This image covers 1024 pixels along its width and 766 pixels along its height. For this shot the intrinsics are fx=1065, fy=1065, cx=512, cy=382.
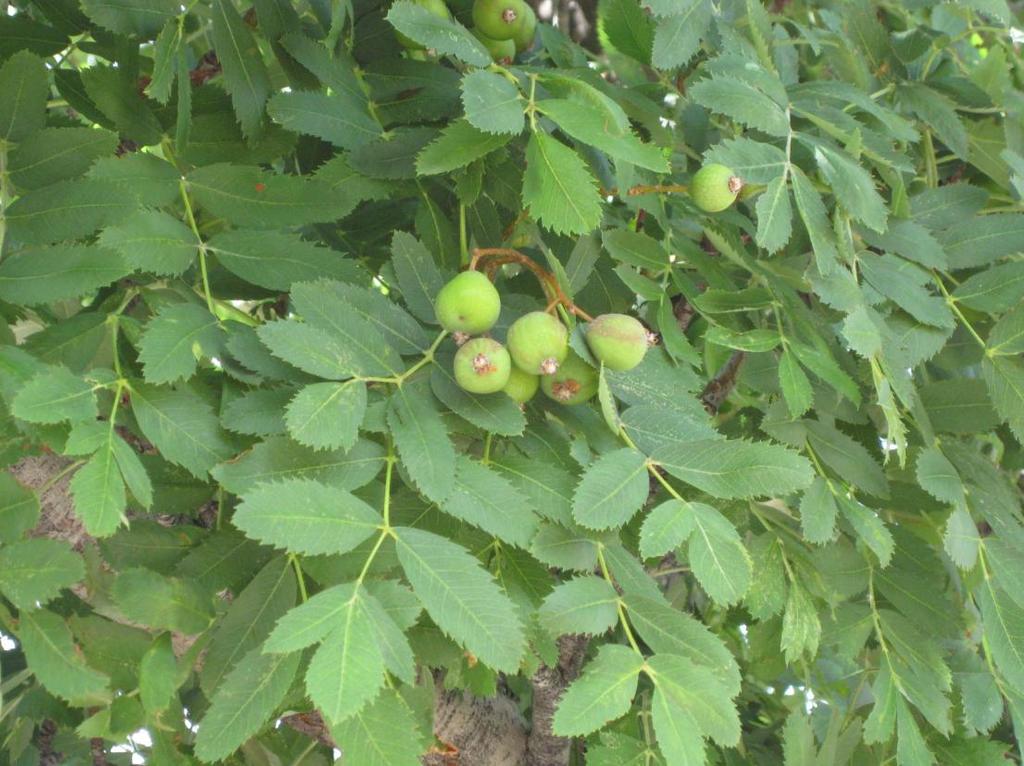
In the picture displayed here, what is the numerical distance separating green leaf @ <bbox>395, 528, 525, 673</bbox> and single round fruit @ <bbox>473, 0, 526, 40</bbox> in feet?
2.38

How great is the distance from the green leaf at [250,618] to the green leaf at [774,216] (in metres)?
0.64

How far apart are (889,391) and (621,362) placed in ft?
1.16

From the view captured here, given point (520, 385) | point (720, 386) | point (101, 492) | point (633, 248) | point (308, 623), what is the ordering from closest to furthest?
point (308, 623) → point (101, 492) → point (520, 385) → point (633, 248) → point (720, 386)

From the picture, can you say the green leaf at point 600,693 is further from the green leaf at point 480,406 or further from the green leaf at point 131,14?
the green leaf at point 131,14

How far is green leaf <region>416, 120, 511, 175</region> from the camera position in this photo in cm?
113

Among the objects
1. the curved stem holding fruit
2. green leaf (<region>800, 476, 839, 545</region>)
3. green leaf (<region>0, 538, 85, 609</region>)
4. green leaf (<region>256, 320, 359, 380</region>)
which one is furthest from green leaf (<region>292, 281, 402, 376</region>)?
green leaf (<region>800, 476, 839, 545</region>)

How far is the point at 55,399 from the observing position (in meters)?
1.02

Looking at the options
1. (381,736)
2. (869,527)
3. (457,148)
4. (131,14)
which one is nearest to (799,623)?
(869,527)

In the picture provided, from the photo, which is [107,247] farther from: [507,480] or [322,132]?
[507,480]

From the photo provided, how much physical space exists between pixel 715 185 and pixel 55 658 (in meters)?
0.87

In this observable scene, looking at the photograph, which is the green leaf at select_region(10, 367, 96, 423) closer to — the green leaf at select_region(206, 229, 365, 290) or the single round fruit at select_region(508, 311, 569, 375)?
the green leaf at select_region(206, 229, 365, 290)

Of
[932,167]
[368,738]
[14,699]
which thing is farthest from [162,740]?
[932,167]

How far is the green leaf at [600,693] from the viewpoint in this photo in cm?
101

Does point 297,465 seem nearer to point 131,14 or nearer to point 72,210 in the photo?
point 72,210
